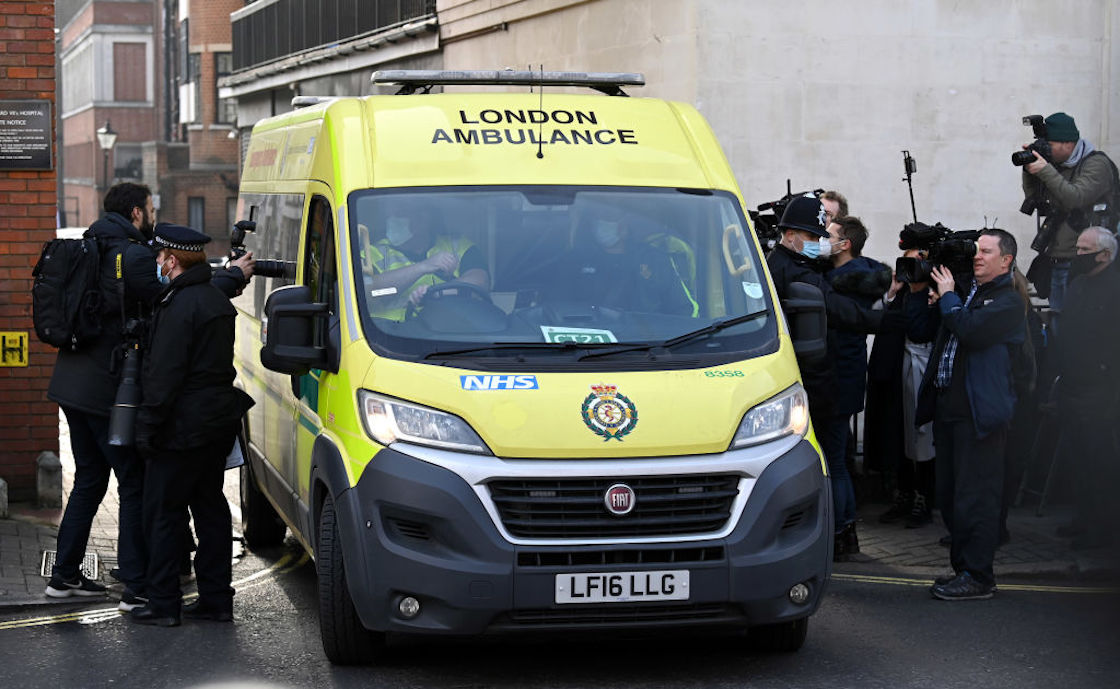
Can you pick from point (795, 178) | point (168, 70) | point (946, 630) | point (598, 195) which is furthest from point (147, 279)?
point (168, 70)

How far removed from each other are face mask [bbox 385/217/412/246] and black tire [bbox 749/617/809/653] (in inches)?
89.6

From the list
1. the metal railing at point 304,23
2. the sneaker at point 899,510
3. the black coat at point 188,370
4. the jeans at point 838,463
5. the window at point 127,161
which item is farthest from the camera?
the window at point 127,161

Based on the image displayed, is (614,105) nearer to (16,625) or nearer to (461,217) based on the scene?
(461,217)

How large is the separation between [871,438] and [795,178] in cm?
378

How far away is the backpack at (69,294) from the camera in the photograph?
8797 mm

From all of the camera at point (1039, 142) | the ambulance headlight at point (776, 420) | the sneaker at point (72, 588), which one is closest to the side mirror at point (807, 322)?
the ambulance headlight at point (776, 420)

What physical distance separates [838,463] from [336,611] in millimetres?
3723

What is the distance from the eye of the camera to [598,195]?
7.67 m

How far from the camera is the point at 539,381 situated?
669 cm

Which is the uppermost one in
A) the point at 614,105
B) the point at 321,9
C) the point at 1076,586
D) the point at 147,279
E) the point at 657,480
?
the point at 321,9

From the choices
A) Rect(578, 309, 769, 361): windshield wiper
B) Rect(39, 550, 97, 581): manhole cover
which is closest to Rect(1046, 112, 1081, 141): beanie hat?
Rect(578, 309, 769, 361): windshield wiper

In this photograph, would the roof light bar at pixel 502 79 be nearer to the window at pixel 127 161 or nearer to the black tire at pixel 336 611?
the black tire at pixel 336 611

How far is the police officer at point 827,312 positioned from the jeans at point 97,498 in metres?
3.50

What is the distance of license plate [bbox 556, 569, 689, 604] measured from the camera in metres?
6.54
